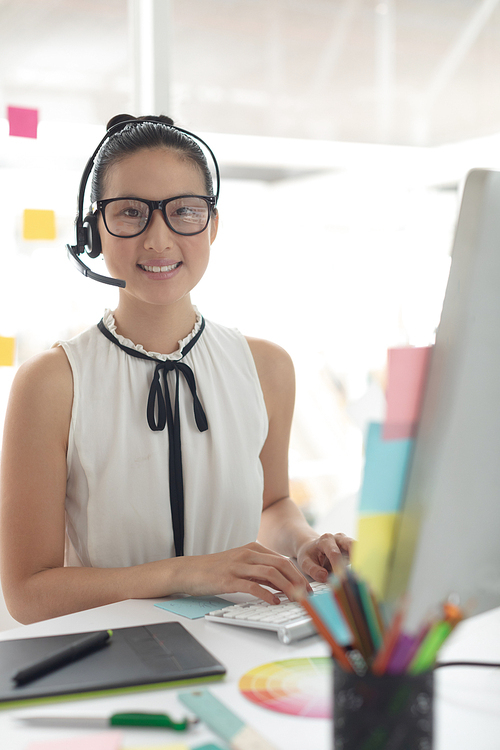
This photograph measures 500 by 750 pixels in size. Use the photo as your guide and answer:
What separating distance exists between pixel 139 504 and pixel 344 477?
68.1 inches

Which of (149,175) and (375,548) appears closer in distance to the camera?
(375,548)

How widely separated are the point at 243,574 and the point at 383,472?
482mm

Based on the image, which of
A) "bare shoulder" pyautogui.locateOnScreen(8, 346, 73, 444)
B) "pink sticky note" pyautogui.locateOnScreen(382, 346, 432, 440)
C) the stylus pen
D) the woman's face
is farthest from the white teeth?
"pink sticky note" pyautogui.locateOnScreen(382, 346, 432, 440)

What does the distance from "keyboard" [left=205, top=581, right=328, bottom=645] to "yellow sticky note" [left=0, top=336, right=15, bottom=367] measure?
1266 millimetres

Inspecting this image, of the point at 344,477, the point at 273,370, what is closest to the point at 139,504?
the point at 273,370

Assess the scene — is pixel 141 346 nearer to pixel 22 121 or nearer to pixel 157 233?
pixel 157 233

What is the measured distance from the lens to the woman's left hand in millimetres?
999

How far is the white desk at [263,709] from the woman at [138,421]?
0.94ft

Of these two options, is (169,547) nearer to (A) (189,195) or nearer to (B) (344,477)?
(A) (189,195)

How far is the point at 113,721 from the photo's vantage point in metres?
0.57

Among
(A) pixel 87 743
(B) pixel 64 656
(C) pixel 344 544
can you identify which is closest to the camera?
(A) pixel 87 743

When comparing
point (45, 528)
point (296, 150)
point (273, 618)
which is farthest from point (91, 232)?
point (296, 150)

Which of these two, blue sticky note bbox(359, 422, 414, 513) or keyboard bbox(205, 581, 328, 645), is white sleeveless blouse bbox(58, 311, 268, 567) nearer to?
keyboard bbox(205, 581, 328, 645)

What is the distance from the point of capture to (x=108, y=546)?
1.25 m
